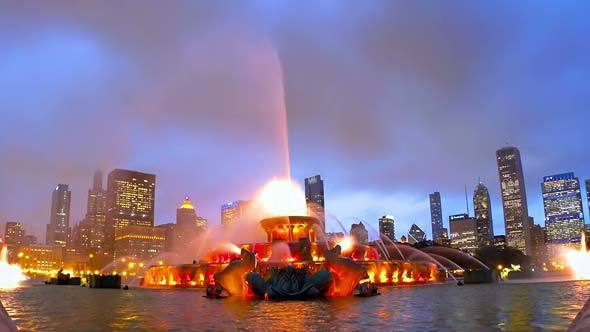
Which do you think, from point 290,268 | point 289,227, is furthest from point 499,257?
point 290,268

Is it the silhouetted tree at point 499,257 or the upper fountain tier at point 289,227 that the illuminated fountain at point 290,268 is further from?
the silhouetted tree at point 499,257

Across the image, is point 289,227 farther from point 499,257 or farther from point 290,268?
point 499,257

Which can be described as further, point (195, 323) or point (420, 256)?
point (420, 256)

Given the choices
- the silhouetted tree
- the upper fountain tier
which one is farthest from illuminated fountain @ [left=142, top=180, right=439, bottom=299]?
the silhouetted tree

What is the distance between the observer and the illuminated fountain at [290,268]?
112 feet

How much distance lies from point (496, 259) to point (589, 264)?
34443 mm

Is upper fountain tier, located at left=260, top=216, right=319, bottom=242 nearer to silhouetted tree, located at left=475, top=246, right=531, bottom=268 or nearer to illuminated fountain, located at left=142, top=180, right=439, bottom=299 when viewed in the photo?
illuminated fountain, located at left=142, top=180, right=439, bottom=299

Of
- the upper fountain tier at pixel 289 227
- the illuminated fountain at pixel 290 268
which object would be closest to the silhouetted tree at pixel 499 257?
the illuminated fountain at pixel 290 268

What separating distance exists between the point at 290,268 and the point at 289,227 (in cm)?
2660

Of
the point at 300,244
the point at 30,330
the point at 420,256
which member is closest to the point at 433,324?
the point at 30,330

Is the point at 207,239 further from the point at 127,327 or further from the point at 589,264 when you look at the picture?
the point at 589,264

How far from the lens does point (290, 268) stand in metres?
34.4

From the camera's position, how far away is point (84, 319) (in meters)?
21.5

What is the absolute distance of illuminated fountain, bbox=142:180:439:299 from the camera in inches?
1349
